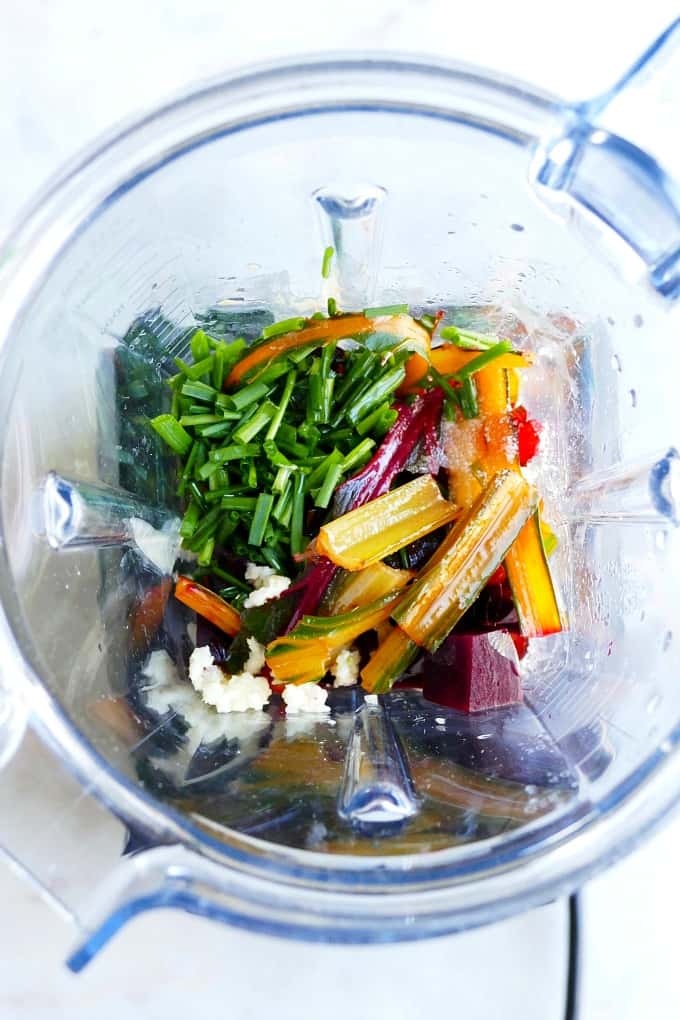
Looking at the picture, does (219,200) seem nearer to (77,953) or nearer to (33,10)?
(33,10)

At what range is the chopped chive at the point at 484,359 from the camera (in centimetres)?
96

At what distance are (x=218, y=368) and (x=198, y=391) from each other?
4 centimetres

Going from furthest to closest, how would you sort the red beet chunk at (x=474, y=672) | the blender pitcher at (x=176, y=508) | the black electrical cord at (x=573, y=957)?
1. the black electrical cord at (x=573, y=957)
2. the red beet chunk at (x=474, y=672)
3. the blender pitcher at (x=176, y=508)

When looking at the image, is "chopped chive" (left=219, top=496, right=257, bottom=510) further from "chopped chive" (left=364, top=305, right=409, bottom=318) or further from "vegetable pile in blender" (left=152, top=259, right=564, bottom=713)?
"chopped chive" (left=364, top=305, right=409, bottom=318)

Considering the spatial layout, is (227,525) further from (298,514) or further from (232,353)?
(232,353)

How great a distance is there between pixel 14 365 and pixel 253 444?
28 centimetres

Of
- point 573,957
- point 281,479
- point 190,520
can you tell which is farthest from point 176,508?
point 573,957

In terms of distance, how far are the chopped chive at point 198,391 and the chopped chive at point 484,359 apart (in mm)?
282

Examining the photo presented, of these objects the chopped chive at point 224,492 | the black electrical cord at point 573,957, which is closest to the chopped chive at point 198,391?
the chopped chive at point 224,492

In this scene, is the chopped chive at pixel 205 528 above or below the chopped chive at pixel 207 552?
above

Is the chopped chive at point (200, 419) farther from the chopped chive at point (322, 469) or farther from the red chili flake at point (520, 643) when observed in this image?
the red chili flake at point (520, 643)

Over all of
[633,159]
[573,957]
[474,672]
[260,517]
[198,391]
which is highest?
[633,159]

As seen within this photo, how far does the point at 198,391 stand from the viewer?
98cm

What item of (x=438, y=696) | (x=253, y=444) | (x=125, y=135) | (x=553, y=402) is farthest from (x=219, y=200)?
(x=438, y=696)
